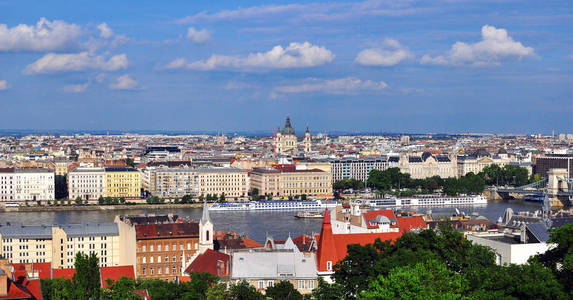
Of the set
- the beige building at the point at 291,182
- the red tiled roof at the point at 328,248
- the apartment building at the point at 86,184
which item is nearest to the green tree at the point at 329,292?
the red tiled roof at the point at 328,248

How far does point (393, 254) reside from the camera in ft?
50.2

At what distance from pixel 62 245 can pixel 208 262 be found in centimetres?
698

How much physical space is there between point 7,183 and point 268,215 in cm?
1580

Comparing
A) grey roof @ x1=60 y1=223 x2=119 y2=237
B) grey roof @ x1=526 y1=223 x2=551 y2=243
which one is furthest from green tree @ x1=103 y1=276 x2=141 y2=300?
grey roof @ x1=60 y1=223 x2=119 y2=237

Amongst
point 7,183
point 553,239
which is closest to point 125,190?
point 7,183

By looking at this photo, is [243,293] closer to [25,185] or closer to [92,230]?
[92,230]

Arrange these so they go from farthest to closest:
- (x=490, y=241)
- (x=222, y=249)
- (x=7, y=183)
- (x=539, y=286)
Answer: (x=7, y=183), (x=222, y=249), (x=490, y=241), (x=539, y=286)

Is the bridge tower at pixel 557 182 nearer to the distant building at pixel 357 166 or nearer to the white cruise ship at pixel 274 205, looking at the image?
the distant building at pixel 357 166

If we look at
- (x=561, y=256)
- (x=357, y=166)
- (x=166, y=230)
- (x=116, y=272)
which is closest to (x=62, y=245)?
(x=166, y=230)

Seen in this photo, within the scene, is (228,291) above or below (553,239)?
below

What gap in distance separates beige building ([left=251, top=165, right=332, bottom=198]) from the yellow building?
25.4 feet

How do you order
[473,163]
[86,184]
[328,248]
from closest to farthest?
1. [328,248]
2. [86,184]
3. [473,163]

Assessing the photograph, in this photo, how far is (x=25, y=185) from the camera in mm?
47906

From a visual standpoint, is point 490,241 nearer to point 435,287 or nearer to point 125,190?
point 435,287
